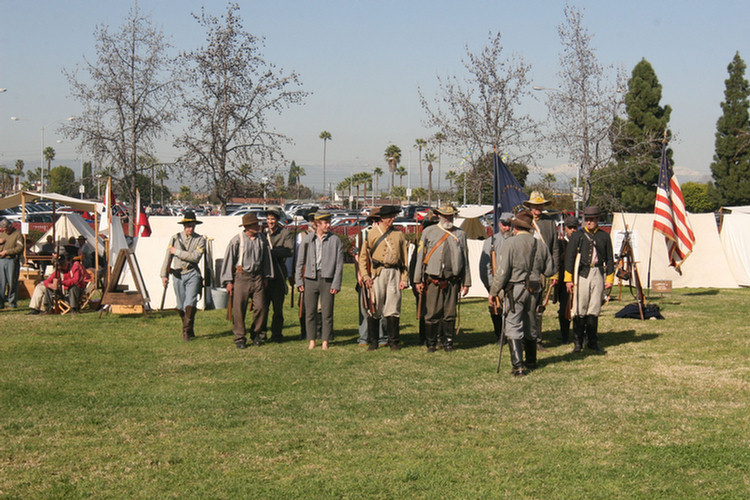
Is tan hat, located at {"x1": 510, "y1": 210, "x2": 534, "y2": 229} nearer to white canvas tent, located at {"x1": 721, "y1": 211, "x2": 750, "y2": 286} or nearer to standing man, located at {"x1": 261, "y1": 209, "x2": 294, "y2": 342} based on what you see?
standing man, located at {"x1": 261, "y1": 209, "x2": 294, "y2": 342}

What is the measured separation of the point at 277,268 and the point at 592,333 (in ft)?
15.4

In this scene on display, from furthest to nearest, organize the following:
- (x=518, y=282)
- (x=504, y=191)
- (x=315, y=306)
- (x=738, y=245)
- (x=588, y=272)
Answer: (x=738, y=245) < (x=504, y=191) < (x=315, y=306) < (x=588, y=272) < (x=518, y=282)

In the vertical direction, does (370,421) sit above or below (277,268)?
below

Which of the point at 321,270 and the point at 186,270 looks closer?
the point at 321,270

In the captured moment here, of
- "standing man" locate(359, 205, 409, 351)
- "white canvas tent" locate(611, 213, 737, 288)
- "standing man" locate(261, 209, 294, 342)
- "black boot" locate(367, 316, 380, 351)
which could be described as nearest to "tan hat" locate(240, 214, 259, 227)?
"standing man" locate(261, 209, 294, 342)

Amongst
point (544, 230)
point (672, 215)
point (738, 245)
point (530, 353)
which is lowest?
point (530, 353)

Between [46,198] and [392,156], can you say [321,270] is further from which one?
[392,156]

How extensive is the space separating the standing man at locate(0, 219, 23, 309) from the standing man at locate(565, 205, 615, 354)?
35.8ft

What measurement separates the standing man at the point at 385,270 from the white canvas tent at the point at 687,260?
1095 cm

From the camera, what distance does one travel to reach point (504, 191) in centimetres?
1284

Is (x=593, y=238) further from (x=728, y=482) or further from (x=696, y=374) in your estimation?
(x=728, y=482)

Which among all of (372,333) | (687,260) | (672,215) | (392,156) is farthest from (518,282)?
(392,156)

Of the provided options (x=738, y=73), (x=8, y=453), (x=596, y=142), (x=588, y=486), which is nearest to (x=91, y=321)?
(x=8, y=453)

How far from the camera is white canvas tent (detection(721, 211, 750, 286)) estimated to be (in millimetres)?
20891
